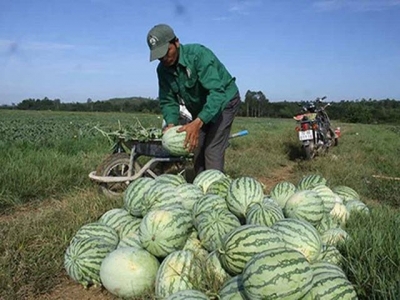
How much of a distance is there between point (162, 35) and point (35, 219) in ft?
7.61

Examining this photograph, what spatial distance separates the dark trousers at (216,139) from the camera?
505 centimetres

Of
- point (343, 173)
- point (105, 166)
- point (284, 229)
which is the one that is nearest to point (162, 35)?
point (105, 166)

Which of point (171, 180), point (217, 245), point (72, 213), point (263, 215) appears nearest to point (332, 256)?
point (263, 215)

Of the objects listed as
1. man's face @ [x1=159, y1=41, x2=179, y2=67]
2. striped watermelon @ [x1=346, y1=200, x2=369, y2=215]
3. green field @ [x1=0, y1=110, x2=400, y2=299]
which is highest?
man's face @ [x1=159, y1=41, x2=179, y2=67]

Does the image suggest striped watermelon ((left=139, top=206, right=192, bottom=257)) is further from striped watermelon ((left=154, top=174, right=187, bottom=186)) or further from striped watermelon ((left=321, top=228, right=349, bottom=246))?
striped watermelon ((left=321, top=228, right=349, bottom=246))

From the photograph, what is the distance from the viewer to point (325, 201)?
3199 mm

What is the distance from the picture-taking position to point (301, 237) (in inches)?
95.8

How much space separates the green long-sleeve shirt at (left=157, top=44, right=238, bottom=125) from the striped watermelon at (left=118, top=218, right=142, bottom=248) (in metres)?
1.56

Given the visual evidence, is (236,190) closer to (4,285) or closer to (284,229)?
(284,229)


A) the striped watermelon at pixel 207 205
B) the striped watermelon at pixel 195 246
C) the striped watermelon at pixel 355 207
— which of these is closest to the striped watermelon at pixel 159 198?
the striped watermelon at pixel 207 205

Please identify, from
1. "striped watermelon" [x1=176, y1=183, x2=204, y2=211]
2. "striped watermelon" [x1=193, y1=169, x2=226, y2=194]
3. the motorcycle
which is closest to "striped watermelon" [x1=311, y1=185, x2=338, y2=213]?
"striped watermelon" [x1=193, y1=169, x2=226, y2=194]

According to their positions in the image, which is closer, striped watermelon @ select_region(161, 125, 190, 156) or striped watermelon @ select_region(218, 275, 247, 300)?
striped watermelon @ select_region(218, 275, 247, 300)

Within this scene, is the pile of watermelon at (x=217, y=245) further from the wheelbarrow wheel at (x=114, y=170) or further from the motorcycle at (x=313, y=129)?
the motorcycle at (x=313, y=129)

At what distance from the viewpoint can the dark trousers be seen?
5.05 m
